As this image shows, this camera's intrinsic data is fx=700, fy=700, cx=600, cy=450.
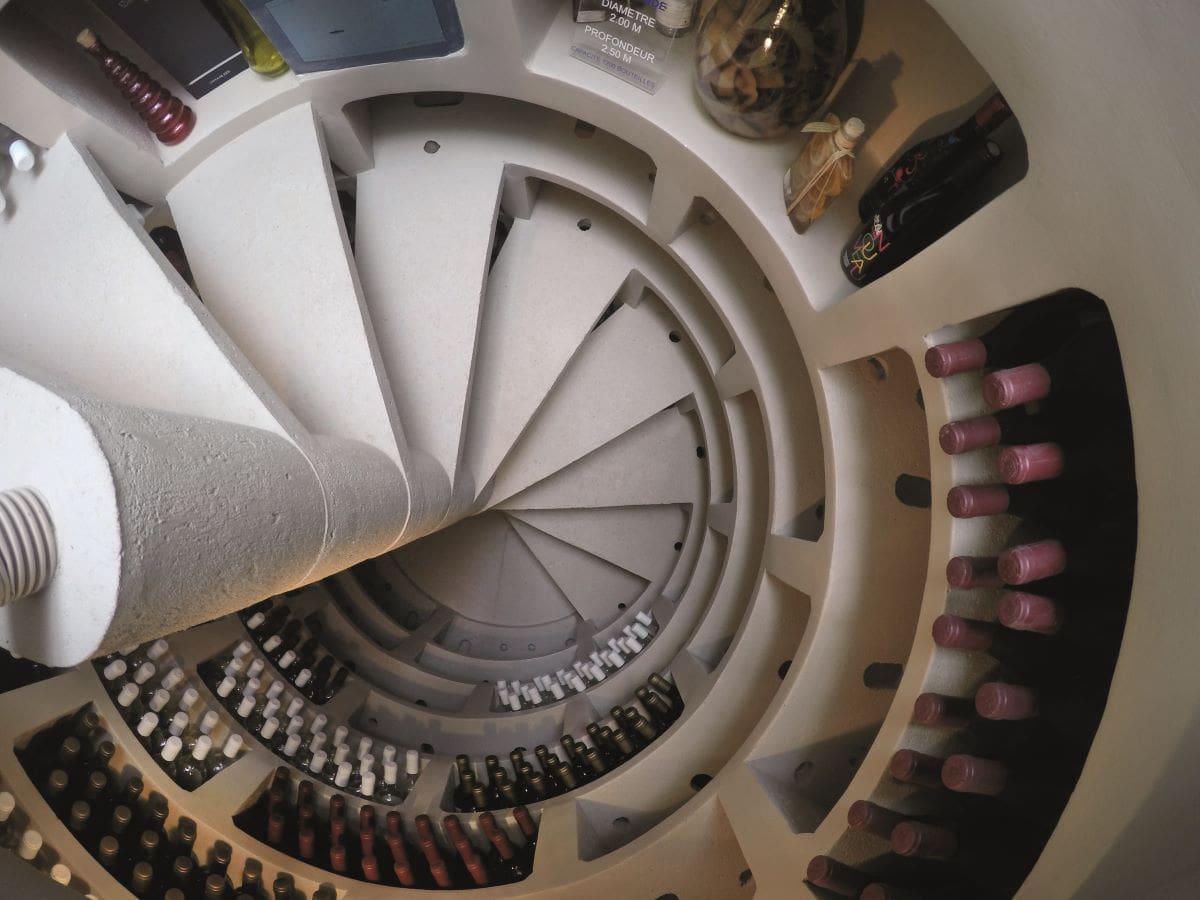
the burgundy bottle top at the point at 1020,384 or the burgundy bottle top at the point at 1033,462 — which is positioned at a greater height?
the burgundy bottle top at the point at 1020,384

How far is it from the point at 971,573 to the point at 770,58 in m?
1.67

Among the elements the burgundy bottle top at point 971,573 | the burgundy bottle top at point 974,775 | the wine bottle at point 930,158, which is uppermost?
the wine bottle at point 930,158

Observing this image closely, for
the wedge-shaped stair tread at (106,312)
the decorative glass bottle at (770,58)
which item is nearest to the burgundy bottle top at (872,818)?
the wedge-shaped stair tread at (106,312)

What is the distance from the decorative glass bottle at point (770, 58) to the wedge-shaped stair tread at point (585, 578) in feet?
14.5

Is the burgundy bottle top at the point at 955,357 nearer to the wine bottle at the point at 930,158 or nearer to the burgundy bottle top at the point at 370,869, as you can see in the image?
the wine bottle at the point at 930,158

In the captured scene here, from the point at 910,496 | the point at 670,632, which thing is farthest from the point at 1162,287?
the point at 670,632

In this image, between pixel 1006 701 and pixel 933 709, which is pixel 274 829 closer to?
pixel 933 709

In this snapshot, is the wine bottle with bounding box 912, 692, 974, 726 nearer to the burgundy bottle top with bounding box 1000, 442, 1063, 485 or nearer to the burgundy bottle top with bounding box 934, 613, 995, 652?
the burgundy bottle top with bounding box 934, 613, 995, 652

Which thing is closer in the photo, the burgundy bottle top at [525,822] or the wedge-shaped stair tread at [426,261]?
the wedge-shaped stair tread at [426,261]

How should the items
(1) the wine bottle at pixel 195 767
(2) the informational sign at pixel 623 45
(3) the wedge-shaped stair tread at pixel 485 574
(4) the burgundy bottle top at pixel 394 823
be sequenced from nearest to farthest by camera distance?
1. (2) the informational sign at pixel 623 45
2. (1) the wine bottle at pixel 195 767
3. (4) the burgundy bottle top at pixel 394 823
4. (3) the wedge-shaped stair tread at pixel 485 574

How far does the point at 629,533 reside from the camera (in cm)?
605

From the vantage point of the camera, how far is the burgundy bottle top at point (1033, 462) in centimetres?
147

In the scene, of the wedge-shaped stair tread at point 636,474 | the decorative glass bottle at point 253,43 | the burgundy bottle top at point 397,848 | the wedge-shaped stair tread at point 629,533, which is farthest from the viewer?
the wedge-shaped stair tread at point 629,533

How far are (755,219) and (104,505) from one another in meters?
2.24
